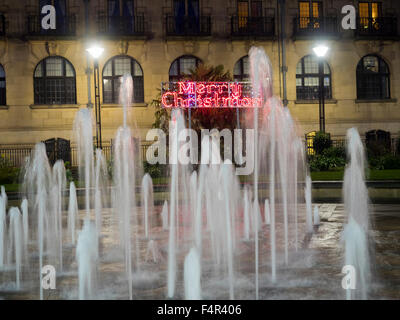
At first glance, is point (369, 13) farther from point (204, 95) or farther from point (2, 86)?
point (2, 86)

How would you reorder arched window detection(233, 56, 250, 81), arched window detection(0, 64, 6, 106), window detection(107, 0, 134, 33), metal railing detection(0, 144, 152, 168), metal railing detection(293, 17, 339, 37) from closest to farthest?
1. metal railing detection(0, 144, 152, 168)
2. arched window detection(0, 64, 6, 106)
3. window detection(107, 0, 134, 33)
4. arched window detection(233, 56, 250, 81)
5. metal railing detection(293, 17, 339, 37)

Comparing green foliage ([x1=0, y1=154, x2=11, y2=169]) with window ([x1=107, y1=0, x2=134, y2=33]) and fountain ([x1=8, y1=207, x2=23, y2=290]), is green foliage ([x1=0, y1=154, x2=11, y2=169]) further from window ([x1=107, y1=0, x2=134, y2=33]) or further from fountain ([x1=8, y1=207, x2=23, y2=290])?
fountain ([x1=8, y1=207, x2=23, y2=290])

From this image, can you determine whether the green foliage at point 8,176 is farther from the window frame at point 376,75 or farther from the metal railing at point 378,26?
the metal railing at point 378,26

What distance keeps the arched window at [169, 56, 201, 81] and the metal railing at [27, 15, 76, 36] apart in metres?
5.79

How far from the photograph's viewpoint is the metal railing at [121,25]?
30141 mm

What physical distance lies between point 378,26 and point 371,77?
3.01m

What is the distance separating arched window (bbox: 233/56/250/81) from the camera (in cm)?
3152

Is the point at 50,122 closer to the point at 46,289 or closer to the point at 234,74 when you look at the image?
the point at 234,74

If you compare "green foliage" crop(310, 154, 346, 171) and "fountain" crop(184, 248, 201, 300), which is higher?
"green foliage" crop(310, 154, 346, 171)

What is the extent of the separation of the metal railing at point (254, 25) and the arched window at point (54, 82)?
9.57 m

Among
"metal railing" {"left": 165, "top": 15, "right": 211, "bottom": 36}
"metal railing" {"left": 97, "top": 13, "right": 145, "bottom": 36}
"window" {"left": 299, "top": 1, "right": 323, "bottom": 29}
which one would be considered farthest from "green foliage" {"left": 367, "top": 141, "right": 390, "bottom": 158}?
"metal railing" {"left": 97, "top": 13, "right": 145, "bottom": 36}

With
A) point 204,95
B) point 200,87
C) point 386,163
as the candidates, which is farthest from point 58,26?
point 386,163

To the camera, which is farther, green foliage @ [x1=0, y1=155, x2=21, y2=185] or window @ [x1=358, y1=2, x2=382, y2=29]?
window @ [x1=358, y1=2, x2=382, y2=29]

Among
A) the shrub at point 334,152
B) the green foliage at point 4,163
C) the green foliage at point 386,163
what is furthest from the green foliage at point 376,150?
the green foliage at point 4,163
